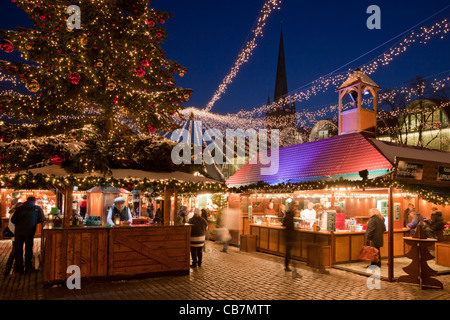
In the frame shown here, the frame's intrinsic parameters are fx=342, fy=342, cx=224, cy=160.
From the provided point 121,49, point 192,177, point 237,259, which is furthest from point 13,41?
point 237,259

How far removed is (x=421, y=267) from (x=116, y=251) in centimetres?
726

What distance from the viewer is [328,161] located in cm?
1280

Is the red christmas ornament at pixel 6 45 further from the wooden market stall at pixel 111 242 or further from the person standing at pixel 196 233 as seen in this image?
the person standing at pixel 196 233

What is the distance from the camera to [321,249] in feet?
33.4

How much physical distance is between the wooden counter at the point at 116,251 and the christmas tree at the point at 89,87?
5.85ft

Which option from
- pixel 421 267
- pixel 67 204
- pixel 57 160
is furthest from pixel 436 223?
pixel 57 160

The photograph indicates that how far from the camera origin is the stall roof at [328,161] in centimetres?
1116

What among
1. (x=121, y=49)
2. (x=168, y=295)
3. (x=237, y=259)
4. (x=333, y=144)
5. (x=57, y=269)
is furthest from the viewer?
(x=333, y=144)

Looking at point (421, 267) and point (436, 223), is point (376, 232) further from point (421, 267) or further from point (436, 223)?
point (436, 223)

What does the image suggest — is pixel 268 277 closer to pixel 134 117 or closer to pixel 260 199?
pixel 134 117

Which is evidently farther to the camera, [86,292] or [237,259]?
[237,259]

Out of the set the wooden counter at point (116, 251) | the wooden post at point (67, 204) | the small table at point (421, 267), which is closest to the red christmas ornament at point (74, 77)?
the wooden post at point (67, 204)

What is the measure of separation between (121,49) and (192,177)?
5880mm
